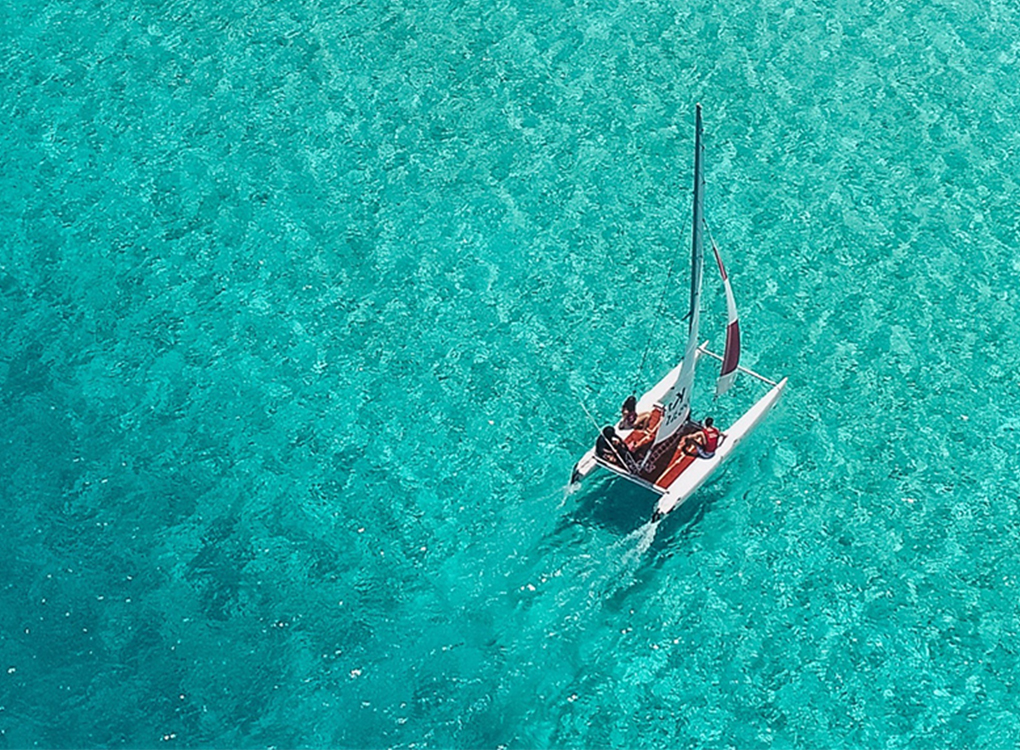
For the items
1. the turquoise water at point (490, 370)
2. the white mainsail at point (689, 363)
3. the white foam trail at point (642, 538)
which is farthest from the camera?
the white foam trail at point (642, 538)

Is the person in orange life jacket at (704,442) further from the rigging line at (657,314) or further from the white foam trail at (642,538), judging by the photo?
the rigging line at (657,314)

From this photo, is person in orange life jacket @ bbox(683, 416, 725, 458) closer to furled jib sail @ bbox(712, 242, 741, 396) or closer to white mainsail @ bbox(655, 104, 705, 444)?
white mainsail @ bbox(655, 104, 705, 444)

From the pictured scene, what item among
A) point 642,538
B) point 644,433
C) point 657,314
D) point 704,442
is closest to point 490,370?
point 657,314

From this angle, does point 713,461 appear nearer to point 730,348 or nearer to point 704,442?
point 704,442

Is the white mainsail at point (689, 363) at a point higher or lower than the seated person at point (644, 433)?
higher

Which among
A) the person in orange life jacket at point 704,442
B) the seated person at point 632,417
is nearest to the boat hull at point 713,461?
the person in orange life jacket at point 704,442
